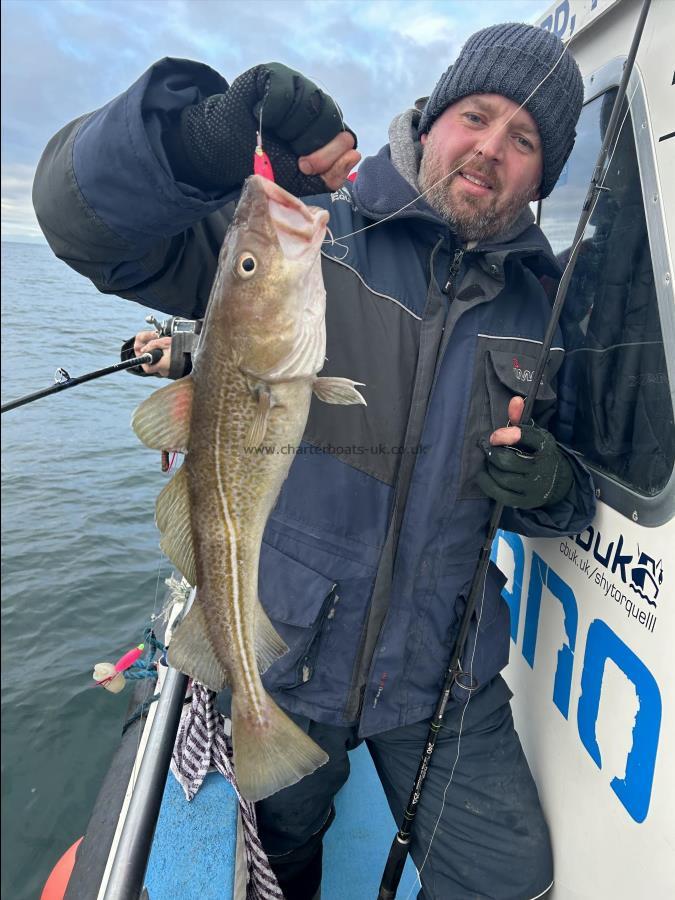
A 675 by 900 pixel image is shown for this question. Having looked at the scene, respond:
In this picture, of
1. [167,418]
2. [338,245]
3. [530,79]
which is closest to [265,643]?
[167,418]

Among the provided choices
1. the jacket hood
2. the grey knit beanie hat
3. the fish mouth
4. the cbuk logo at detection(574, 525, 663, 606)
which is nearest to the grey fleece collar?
the jacket hood

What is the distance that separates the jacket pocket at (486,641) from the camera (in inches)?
92.9

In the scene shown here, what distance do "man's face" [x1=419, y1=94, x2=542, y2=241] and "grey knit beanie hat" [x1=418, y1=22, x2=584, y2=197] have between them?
40mm

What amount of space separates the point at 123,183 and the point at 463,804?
2.73 meters

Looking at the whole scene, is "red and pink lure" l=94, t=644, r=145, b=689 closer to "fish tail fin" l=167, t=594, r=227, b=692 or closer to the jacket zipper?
"fish tail fin" l=167, t=594, r=227, b=692

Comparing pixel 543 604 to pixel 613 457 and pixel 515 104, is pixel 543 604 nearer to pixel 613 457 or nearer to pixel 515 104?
pixel 613 457

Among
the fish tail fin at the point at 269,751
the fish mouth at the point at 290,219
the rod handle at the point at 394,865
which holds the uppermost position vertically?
the fish mouth at the point at 290,219

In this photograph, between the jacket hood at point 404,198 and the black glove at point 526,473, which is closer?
the black glove at point 526,473

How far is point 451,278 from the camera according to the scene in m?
2.24

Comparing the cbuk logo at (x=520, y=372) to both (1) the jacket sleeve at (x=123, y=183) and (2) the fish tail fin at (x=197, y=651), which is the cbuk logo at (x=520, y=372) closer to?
(1) the jacket sleeve at (x=123, y=183)

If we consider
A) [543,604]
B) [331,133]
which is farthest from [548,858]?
[331,133]

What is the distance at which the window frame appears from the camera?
Answer: 183 centimetres

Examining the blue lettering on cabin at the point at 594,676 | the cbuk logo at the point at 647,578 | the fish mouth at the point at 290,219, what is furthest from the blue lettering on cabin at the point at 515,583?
the fish mouth at the point at 290,219

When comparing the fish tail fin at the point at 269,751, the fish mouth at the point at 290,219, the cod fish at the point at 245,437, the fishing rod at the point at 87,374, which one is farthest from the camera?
the fishing rod at the point at 87,374
